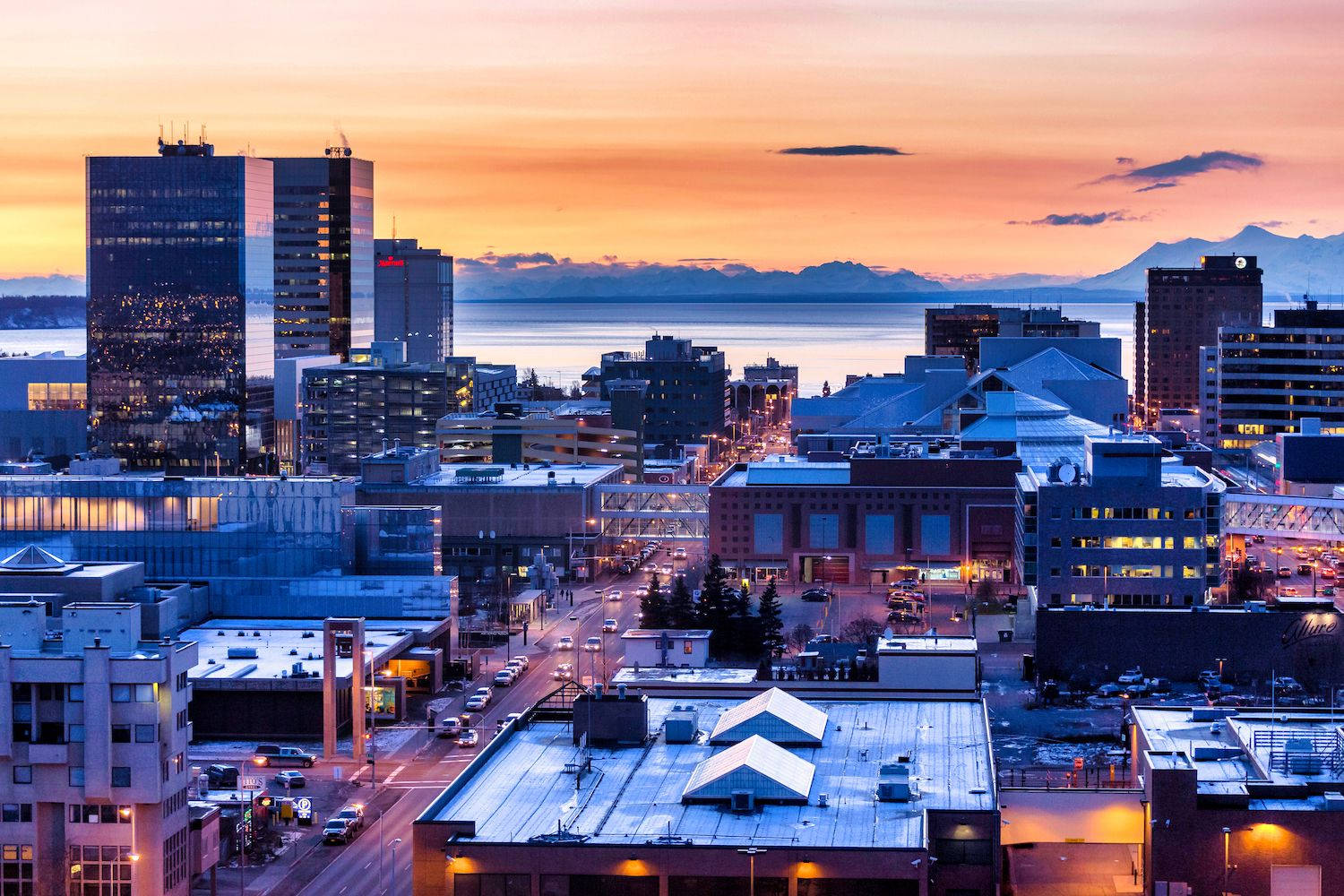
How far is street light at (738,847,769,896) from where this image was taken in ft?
102

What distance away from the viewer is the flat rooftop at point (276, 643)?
175 feet

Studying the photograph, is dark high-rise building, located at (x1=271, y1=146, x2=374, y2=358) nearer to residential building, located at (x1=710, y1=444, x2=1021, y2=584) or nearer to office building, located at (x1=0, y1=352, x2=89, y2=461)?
office building, located at (x1=0, y1=352, x2=89, y2=461)

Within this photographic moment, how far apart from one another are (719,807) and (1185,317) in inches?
5436

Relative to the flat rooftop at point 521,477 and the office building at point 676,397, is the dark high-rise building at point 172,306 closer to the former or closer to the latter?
the office building at point 676,397

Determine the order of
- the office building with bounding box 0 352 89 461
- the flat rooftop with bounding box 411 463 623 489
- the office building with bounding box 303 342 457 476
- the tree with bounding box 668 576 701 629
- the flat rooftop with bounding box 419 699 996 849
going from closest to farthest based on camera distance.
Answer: the flat rooftop with bounding box 419 699 996 849
the tree with bounding box 668 576 701 629
the flat rooftop with bounding box 411 463 623 489
the office building with bounding box 303 342 457 476
the office building with bounding box 0 352 89 461

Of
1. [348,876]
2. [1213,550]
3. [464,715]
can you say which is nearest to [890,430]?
[1213,550]

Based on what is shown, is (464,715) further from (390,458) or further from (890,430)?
(890,430)

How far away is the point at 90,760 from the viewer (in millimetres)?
34594

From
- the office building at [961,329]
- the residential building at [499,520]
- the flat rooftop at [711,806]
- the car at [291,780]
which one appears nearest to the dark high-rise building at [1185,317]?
the office building at [961,329]

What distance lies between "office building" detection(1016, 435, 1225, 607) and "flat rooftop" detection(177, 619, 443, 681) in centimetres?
2030

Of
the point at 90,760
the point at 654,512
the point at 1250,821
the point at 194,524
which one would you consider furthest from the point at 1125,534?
the point at 90,760

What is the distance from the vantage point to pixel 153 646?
36312 millimetres

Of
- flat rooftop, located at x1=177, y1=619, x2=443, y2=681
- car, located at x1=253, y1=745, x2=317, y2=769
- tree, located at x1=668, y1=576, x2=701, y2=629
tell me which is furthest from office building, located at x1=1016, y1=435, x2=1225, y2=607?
car, located at x1=253, y1=745, x2=317, y2=769

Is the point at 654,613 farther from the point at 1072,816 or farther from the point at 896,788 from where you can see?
the point at 896,788
